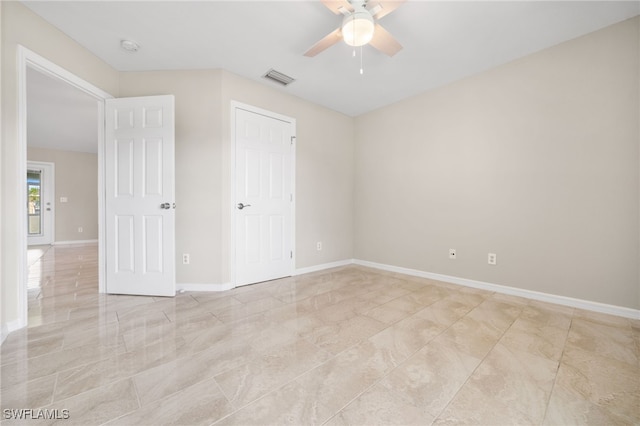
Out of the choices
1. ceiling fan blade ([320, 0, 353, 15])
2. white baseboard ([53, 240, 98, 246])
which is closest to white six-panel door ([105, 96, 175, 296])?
ceiling fan blade ([320, 0, 353, 15])

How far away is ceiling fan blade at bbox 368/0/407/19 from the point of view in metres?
1.77

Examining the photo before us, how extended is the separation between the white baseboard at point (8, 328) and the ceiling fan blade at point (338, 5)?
10.6ft

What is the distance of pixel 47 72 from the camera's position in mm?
2217

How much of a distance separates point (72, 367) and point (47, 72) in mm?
2411

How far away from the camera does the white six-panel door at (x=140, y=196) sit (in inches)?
108

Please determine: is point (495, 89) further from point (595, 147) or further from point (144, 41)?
Answer: point (144, 41)

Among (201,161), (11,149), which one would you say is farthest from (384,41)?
(11,149)

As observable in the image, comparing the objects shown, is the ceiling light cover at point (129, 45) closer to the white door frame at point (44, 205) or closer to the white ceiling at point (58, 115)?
the white ceiling at point (58, 115)

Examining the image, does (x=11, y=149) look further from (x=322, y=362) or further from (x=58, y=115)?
(x=58, y=115)

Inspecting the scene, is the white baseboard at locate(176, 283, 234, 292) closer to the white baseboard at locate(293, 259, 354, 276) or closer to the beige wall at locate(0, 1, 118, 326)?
the white baseboard at locate(293, 259, 354, 276)

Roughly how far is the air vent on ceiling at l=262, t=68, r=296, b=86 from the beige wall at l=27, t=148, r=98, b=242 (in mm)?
6945

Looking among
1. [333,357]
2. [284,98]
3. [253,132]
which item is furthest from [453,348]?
[284,98]

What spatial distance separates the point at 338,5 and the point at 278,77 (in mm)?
1454

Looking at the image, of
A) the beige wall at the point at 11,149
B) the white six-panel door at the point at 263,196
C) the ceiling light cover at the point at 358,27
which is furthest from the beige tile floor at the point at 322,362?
the ceiling light cover at the point at 358,27
